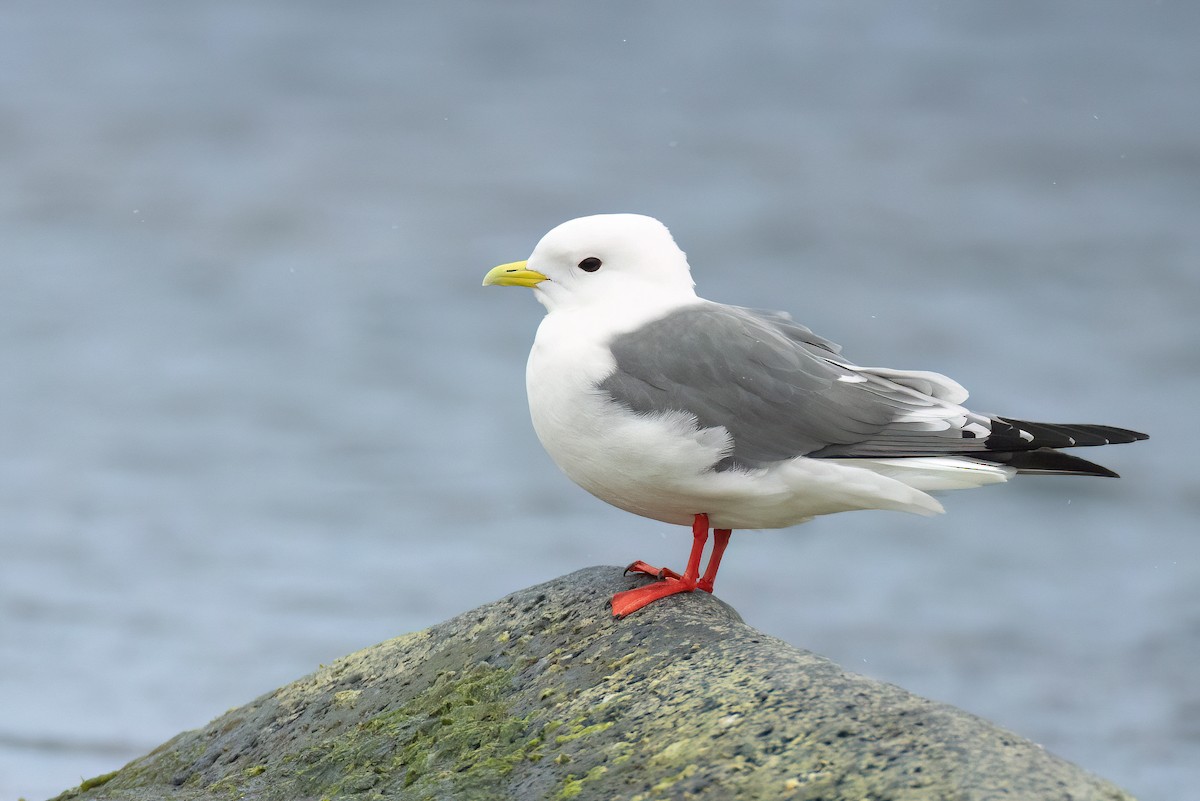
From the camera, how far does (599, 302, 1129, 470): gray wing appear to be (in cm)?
507

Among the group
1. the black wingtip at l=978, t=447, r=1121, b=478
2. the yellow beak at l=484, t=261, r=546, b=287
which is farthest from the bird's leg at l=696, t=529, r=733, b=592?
the yellow beak at l=484, t=261, r=546, b=287

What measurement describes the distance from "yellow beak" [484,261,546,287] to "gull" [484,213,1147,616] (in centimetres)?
24

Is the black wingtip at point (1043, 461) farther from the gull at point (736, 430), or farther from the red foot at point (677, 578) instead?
the red foot at point (677, 578)

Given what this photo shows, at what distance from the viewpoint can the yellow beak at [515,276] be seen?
5.59m

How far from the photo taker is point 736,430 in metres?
5.09

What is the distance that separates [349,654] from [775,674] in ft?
7.18

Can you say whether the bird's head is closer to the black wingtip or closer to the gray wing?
the gray wing

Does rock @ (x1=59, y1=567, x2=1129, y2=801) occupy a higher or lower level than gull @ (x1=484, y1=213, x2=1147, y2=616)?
lower

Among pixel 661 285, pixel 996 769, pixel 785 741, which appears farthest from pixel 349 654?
pixel 996 769

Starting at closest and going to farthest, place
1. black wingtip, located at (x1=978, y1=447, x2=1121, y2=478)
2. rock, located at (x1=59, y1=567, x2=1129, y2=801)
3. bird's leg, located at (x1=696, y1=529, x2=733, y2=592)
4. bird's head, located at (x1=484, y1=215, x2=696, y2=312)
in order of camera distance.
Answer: rock, located at (x1=59, y1=567, x2=1129, y2=801), black wingtip, located at (x1=978, y1=447, x2=1121, y2=478), bird's leg, located at (x1=696, y1=529, x2=733, y2=592), bird's head, located at (x1=484, y1=215, x2=696, y2=312)

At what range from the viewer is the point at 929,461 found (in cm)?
510

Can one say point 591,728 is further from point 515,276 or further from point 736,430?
point 515,276

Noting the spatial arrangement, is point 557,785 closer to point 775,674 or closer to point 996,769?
point 775,674

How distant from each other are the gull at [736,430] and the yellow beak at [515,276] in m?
0.24
